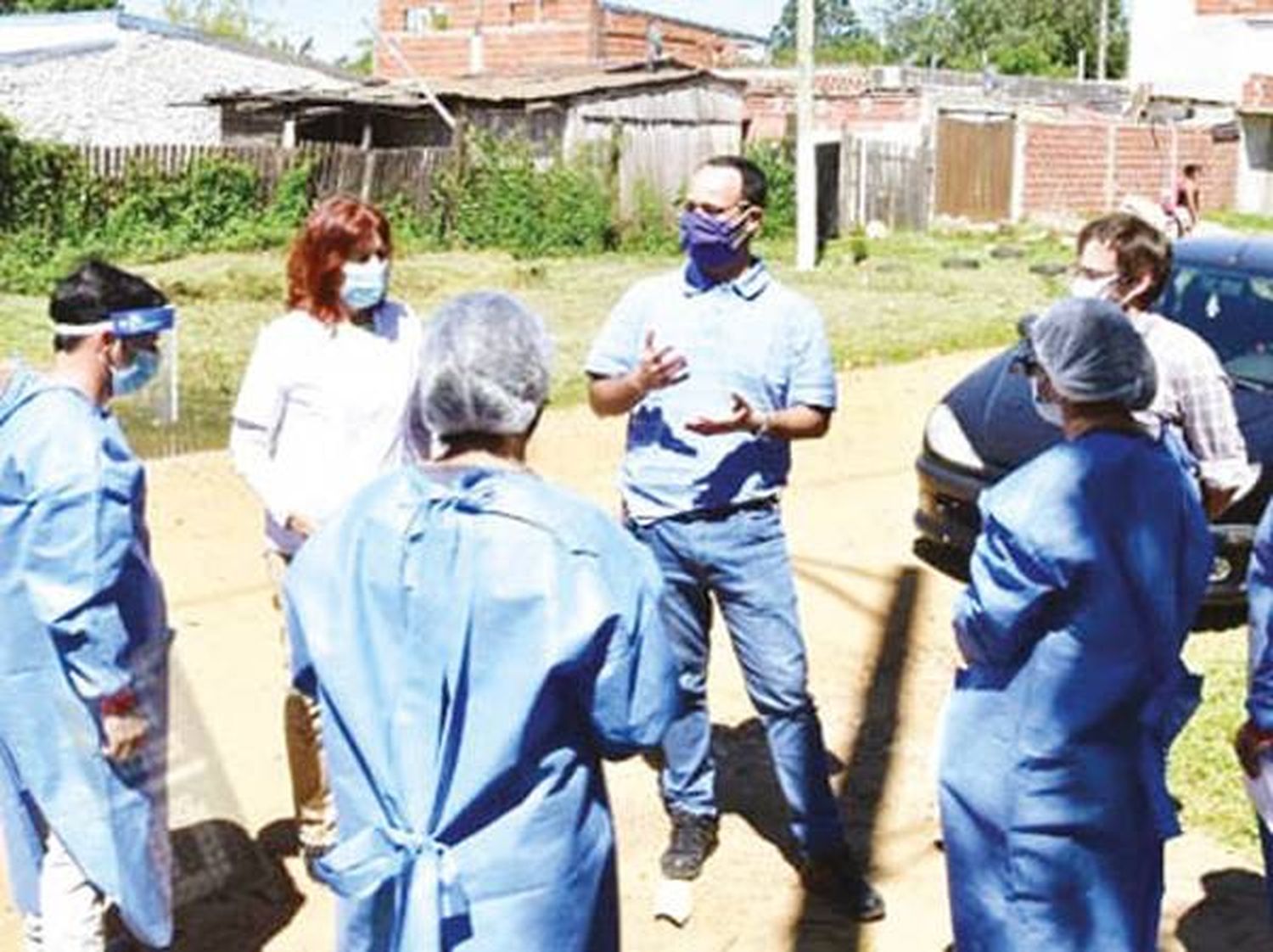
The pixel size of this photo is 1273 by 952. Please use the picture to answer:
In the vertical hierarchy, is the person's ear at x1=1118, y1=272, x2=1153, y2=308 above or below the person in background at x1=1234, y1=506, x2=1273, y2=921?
above

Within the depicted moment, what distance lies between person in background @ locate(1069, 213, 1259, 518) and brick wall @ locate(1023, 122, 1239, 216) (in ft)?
84.4

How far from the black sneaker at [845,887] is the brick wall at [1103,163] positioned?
26479mm

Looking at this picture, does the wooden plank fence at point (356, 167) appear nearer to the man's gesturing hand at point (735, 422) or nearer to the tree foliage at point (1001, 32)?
the man's gesturing hand at point (735, 422)

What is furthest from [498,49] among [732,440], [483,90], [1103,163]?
[732,440]

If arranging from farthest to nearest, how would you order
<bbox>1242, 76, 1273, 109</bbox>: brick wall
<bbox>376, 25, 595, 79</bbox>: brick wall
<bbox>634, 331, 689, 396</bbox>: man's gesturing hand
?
1. <bbox>376, 25, 595, 79</bbox>: brick wall
2. <bbox>1242, 76, 1273, 109</bbox>: brick wall
3. <bbox>634, 331, 689, 396</bbox>: man's gesturing hand

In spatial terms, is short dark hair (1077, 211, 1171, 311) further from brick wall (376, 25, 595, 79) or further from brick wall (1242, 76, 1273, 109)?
brick wall (376, 25, 595, 79)

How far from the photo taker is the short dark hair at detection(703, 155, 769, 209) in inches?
183

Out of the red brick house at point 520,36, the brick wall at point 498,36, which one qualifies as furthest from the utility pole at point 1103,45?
the brick wall at point 498,36

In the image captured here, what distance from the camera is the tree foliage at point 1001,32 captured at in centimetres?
7644

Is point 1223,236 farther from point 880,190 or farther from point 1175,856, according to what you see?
point 880,190

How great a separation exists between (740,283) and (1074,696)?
163cm

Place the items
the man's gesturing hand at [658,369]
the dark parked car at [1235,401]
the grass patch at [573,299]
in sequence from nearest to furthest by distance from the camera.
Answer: the man's gesturing hand at [658,369], the dark parked car at [1235,401], the grass patch at [573,299]

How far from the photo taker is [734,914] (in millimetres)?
4812

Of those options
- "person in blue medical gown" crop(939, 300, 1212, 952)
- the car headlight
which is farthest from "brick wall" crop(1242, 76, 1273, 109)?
"person in blue medical gown" crop(939, 300, 1212, 952)
